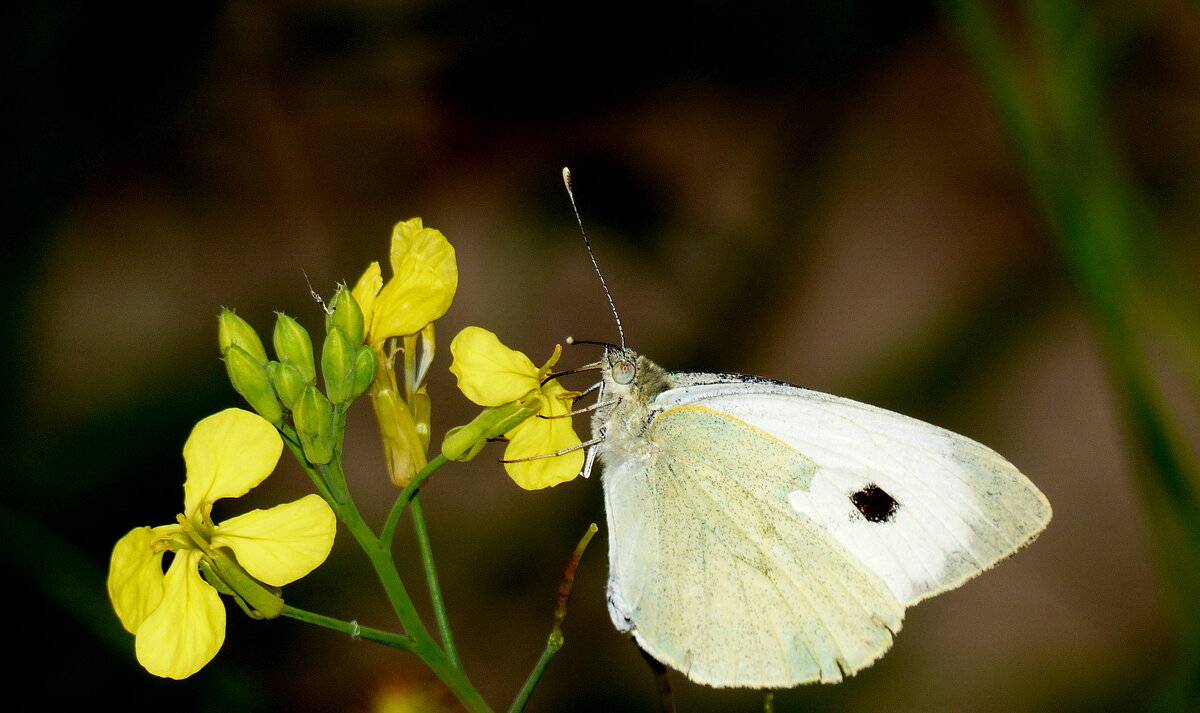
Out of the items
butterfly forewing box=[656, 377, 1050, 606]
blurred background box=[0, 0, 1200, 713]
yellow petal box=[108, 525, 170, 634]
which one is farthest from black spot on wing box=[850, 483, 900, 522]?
blurred background box=[0, 0, 1200, 713]

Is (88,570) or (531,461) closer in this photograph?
(531,461)

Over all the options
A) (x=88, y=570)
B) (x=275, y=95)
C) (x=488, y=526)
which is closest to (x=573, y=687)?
(x=488, y=526)

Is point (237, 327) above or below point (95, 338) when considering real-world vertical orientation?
above

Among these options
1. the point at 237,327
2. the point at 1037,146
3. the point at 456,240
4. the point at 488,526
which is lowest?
the point at 488,526

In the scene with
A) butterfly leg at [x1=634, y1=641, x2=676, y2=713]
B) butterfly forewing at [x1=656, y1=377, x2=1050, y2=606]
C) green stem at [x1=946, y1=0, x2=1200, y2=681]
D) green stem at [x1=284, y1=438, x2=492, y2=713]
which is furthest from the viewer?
green stem at [x1=946, y1=0, x2=1200, y2=681]

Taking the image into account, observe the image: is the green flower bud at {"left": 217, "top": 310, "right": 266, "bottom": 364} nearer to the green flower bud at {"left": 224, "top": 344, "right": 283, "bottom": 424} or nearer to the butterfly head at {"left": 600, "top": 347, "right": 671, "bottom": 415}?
the green flower bud at {"left": 224, "top": 344, "right": 283, "bottom": 424}

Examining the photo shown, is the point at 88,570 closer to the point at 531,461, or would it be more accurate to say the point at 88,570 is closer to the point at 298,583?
the point at 298,583

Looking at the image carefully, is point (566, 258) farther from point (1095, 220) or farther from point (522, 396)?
point (522, 396)

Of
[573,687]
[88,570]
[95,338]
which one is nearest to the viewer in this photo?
[88,570]
